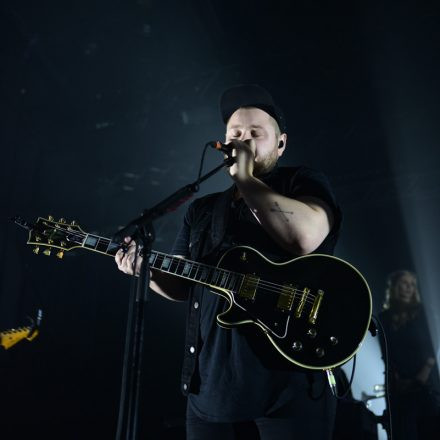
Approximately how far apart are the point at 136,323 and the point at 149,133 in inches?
260

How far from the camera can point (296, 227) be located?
1.82 m

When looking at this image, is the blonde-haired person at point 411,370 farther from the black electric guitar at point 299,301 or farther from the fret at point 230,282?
the fret at point 230,282

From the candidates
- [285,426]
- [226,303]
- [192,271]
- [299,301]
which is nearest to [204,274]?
[192,271]

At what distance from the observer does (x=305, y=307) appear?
6.31 ft

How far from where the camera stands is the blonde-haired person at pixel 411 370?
4801mm

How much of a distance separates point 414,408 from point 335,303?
12.3 feet

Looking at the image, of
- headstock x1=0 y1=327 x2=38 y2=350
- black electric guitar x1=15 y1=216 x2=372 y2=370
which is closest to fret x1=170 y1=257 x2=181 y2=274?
black electric guitar x1=15 y1=216 x2=372 y2=370

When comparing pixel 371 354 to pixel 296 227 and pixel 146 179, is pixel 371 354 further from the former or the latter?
pixel 296 227

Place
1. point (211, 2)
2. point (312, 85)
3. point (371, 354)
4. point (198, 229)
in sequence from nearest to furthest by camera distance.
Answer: point (198, 229) → point (211, 2) → point (312, 85) → point (371, 354)

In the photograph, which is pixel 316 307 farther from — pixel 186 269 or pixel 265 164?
pixel 265 164

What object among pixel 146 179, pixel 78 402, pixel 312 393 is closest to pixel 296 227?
pixel 312 393

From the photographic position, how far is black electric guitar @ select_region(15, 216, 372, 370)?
1838 millimetres

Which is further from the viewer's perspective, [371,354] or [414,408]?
[371,354]

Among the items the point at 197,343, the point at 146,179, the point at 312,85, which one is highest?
the point at 312,85
